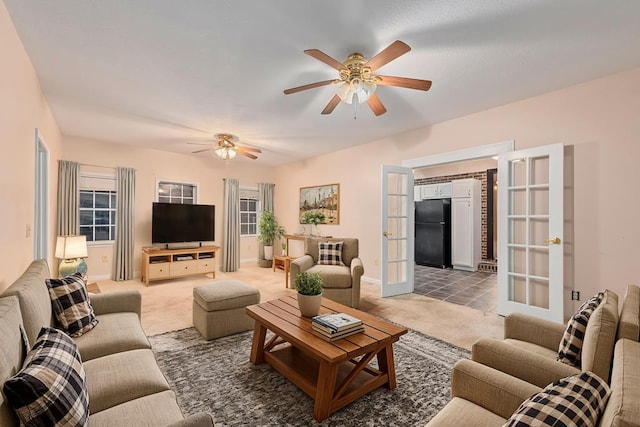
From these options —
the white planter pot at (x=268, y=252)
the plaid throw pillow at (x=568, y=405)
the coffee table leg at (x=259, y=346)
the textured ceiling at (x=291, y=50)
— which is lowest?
the coffee table leg at (x=259, y=346)

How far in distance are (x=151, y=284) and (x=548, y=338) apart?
18.2 ft

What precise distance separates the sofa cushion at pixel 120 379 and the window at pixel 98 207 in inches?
178

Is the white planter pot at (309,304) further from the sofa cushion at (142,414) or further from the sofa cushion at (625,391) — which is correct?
the sofa cushion at (625,391)

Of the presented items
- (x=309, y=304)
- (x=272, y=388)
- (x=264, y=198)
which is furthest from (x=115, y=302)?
(x=264, y=198)

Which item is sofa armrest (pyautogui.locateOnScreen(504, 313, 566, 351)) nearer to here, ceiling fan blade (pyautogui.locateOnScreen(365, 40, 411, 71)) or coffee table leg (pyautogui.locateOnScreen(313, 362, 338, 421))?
coffee table leg (pyautogui.locateOnScreen(313, 362, 338, 421))

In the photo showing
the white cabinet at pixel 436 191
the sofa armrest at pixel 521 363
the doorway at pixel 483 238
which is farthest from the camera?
the white cabinet at pixel 436 191

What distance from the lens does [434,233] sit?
6.94 m

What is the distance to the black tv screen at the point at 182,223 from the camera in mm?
5457

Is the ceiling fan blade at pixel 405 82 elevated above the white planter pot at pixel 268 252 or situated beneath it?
elevated above

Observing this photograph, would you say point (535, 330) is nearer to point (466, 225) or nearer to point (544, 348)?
point (544, 348)

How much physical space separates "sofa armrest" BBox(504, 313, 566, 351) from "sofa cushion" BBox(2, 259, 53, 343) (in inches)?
109

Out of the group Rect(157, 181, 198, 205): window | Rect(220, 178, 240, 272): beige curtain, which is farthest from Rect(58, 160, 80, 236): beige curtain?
Rect(220, 178, 240, 272): beige curtain

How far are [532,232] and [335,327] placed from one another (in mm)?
2833

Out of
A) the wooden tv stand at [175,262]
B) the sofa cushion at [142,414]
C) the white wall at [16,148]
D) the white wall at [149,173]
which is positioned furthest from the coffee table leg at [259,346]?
the white wall at [149,173]
